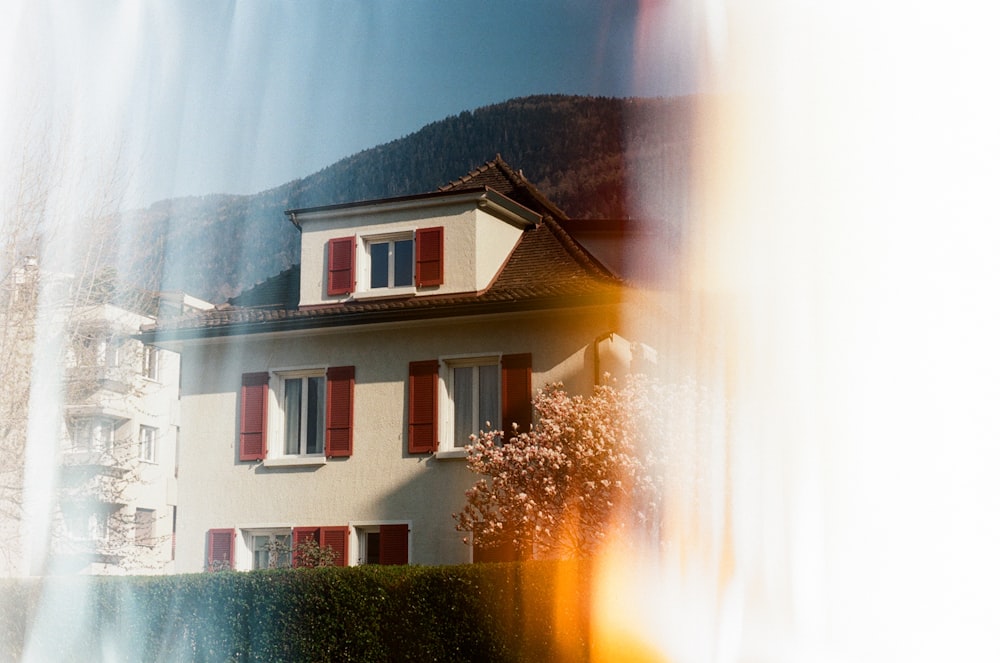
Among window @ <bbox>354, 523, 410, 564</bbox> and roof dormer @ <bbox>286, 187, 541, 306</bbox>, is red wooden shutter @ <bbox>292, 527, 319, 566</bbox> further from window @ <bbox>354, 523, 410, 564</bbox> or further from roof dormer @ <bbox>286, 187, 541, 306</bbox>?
roof dormer @ <bbox>286, 187, 541, 306</bbox>

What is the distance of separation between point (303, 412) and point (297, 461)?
0.75 meters

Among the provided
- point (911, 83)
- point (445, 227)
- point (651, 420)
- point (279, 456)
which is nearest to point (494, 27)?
point (445, 227)

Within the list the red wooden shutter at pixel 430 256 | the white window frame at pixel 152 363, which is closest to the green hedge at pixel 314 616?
the red wooden shutter at pixel 430 256

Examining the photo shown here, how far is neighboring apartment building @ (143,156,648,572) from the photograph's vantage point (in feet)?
49.8

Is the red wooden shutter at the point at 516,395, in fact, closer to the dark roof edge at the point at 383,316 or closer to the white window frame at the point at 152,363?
the dark roof edge at the point at 383,316

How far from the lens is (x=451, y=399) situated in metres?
15.8

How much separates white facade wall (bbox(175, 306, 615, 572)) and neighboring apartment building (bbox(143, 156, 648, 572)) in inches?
0.8

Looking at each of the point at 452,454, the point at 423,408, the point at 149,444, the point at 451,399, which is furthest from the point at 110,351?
the point at 149,444

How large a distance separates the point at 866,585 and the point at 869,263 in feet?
7.24

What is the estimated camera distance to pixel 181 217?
24.7m

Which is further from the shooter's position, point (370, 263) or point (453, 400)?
point (370, 263)

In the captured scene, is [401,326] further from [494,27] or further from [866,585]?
[866,585]

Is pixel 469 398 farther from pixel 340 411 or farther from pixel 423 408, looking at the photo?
pixel 340 411

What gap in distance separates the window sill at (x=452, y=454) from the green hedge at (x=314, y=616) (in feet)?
18.1
